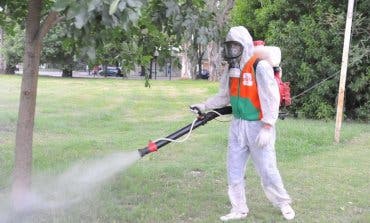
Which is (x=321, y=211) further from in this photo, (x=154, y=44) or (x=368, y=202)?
(x=154, y=44)

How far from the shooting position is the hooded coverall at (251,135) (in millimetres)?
5523

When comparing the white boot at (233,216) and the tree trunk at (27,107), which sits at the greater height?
the tree trunk at (27,107)

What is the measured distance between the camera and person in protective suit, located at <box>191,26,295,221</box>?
5.54 m

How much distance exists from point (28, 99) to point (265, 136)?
7.64ft

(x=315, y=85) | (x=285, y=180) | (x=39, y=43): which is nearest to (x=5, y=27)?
(x=39, y=43)

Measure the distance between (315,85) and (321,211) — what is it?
9.48 metres

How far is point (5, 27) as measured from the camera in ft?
24.1

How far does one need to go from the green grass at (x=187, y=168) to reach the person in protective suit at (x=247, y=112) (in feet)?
1.03

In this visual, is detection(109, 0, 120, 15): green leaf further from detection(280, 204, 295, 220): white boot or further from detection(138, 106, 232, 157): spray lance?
detection(280, 204, 295, 220): white boot

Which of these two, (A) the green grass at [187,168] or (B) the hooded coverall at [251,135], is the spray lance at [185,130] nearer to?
(B) the hooded coverall at [251,135]

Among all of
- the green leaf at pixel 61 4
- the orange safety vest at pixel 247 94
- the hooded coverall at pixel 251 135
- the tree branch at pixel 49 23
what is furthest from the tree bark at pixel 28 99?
the green leaf at pixel 61 4

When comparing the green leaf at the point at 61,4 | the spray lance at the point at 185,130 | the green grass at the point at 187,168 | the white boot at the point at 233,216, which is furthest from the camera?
the green grass at the point at 187,168

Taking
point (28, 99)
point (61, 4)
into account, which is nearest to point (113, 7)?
point (61, 4)

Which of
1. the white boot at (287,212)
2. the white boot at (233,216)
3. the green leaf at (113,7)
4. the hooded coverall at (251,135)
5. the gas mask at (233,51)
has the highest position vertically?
the green leaf at (113,7)
